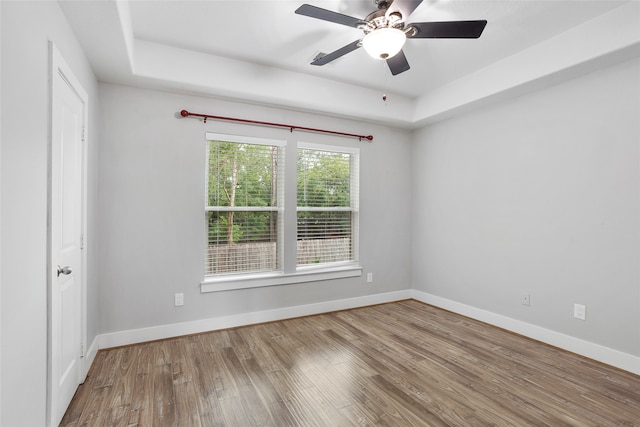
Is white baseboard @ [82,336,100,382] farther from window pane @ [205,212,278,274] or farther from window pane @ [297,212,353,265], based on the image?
window pane @ [297,212,353,265]

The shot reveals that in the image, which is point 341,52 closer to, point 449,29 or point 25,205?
point 449,29

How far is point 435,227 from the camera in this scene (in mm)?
4387

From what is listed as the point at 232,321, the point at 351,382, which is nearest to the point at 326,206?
the point at 232,321

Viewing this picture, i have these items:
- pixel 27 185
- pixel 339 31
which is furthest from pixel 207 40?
pixel 27 185

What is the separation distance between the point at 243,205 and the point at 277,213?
43 centimetres

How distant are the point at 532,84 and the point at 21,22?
3.73 m

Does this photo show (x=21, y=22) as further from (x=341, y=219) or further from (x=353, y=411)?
(x=341, y=219)

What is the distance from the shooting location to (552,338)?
308cm

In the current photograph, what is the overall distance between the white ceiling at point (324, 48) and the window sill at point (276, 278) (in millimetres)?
1947

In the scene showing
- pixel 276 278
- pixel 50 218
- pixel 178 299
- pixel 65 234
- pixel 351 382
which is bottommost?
pixel 351 382

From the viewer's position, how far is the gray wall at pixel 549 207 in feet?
8.66

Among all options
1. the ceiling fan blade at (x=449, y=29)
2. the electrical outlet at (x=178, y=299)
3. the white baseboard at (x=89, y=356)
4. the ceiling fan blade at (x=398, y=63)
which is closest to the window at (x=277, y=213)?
the electrical outlet at (x=178, y=299)

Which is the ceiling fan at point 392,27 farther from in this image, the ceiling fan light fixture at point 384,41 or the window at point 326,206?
the window at point 326,206

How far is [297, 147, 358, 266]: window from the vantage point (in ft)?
13.1
